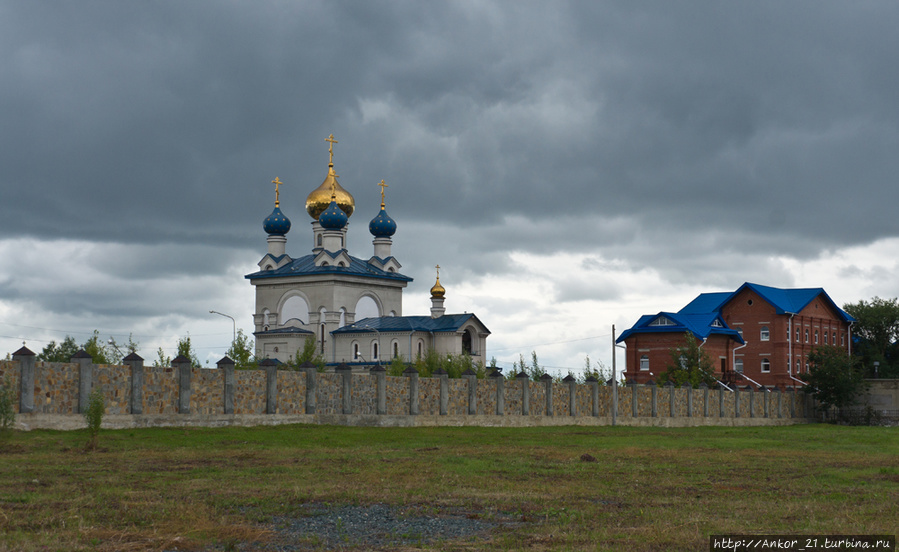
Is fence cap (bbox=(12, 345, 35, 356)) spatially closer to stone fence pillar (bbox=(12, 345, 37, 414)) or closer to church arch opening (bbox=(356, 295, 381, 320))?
stone fence pillar (bbox=(12, 345, 37, 414))

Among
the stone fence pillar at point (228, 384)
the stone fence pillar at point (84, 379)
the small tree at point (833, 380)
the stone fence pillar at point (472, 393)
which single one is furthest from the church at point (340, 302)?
the stone fence pillar at point (84, 379)

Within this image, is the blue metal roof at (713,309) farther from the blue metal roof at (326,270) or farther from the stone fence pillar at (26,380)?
the stone fence pillar at (26,380)

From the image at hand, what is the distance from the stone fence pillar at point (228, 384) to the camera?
110 feet

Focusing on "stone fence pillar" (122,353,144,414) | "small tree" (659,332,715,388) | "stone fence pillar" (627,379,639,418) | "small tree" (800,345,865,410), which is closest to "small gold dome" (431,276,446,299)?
"small tree" (659,332,715,388)

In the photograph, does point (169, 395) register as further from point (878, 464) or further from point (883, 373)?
point (883, 373)

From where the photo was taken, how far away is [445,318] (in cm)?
7912

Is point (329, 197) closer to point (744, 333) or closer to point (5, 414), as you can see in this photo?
point (744, 333)

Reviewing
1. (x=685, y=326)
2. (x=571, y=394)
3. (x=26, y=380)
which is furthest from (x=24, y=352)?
(x=685, y=326)

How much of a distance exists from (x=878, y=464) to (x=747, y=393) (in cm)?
4018

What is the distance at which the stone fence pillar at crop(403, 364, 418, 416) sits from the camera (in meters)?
39.3

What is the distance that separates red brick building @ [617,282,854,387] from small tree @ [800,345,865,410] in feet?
19.3

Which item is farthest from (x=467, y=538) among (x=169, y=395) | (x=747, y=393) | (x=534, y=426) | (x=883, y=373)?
(x=883, y=373)

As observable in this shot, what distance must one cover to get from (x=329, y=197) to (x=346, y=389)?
49600 mm

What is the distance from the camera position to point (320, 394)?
37.0 meters
